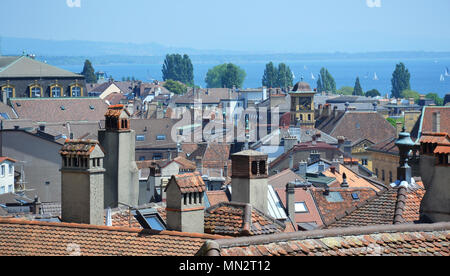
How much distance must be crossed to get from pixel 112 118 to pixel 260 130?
7387 cm

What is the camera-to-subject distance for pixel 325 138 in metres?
87.0

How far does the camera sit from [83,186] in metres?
18.8

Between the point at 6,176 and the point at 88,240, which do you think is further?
the point at 6,176

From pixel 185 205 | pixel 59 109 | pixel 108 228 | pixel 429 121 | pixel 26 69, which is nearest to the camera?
pixel 108 228

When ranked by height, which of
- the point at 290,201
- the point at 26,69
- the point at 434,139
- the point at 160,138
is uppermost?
the point at 26,69

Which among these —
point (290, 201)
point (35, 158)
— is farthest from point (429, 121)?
point (290, 201)

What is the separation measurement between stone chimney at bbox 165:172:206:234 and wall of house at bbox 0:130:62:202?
33.9 meters

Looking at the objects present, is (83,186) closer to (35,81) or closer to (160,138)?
(160,138)

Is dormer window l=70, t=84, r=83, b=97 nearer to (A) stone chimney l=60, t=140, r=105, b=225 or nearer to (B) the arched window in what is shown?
(B) the arched window

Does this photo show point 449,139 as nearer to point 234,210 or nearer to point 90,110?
point 234,210

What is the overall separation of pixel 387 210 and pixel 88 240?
5686 mm

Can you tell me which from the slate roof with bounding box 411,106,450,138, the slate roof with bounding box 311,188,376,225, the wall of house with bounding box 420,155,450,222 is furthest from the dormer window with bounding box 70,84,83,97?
the wall of house with bounding box 420,155,450,222
